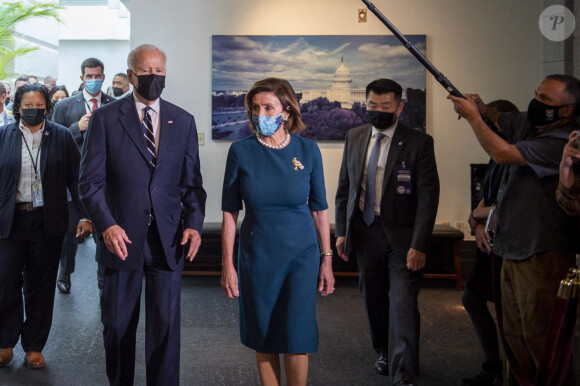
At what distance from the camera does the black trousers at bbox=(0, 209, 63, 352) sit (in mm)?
4129

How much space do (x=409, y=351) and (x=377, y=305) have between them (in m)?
0.45

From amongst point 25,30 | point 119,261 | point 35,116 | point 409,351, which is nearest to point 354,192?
point 409,351

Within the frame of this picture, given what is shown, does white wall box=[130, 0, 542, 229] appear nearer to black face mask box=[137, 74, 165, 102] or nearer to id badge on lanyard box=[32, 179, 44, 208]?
id badge on lanyard box=[32, 179, 44, 208]

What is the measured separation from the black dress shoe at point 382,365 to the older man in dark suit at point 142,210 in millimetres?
1366

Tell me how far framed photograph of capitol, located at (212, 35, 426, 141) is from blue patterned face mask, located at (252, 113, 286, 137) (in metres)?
3.97

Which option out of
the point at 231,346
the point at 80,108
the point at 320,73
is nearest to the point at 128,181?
the point at 231,346

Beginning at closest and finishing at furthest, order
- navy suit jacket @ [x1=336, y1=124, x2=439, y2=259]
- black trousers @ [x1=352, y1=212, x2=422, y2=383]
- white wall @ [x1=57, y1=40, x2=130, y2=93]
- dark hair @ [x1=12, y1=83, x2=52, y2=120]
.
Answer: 1. black trousers @ [x1=352, y1=212, x2=422, y2=383]
2. navy suit jacket @ [x1=336, y1=124, x2=439, y2=259]
3. dark hair @ [x1=12, y1=83, x2=52, y2=120]
4. white wall @ [x1=57, y1=40, x2=130, y2=93]

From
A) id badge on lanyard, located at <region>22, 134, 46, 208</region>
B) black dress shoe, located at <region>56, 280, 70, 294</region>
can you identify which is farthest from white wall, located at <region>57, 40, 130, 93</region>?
id badge on lanyard, located at <region>22, 134, 46, 208</region>

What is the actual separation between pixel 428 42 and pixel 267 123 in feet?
14.6

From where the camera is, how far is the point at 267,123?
9.95 ft

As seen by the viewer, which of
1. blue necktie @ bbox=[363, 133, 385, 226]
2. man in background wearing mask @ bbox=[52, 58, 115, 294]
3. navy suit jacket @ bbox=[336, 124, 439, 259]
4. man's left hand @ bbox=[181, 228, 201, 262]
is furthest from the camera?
man in background wearing mask @ bbox=[52, 58, 115, 294]

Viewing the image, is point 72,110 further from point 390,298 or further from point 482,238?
point 482,238

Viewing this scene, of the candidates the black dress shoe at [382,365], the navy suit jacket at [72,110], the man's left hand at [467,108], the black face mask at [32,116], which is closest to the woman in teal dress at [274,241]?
the man's left hand at [467,108]

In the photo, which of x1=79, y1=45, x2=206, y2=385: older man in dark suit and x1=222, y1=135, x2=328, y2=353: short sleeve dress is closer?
x1=222, y1=135, x2=328, y2=353: short sleeve dress
